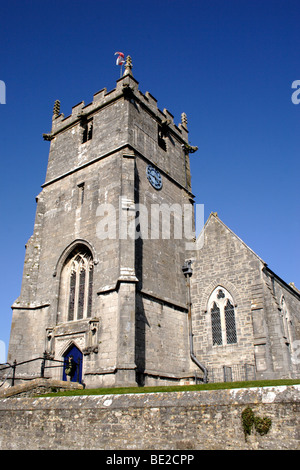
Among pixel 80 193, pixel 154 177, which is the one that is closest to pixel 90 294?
pixel 80 193

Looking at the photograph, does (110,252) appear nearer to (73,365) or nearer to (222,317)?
(73,365)

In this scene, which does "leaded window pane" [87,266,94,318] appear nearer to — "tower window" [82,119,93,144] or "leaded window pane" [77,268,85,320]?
"leaded window pane" [77,268,85,320]

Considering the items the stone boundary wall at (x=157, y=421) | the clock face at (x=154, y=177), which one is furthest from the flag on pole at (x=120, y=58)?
the stone boundary wall at (x=157, y=421)

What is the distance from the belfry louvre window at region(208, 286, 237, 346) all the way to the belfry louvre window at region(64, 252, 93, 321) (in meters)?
6.26

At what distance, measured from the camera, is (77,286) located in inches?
822

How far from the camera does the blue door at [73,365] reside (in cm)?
1875

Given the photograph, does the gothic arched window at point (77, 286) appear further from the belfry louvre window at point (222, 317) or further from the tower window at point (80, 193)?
the belfry louvre window at point (222, 317)

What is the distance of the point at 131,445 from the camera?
25.4ft

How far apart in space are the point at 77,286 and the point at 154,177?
7.60m

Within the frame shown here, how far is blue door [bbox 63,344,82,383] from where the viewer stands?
1875 centimetres

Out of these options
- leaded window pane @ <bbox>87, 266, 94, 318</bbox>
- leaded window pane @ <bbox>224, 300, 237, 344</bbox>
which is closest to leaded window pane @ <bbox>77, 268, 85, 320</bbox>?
leaded window pane @ <bbox>87, 266, 94, 318</bbox>

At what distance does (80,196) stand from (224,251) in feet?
28.0

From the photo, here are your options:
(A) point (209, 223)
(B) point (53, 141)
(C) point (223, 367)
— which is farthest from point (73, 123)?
(C) point (223, 367)
